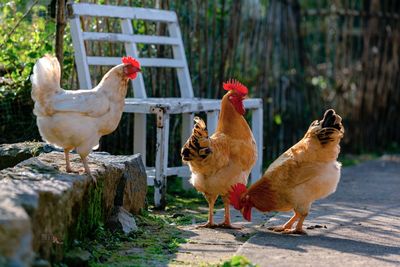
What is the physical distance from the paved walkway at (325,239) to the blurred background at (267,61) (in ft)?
6.94

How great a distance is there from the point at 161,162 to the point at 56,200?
2.59m

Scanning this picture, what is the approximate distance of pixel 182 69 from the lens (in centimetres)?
832

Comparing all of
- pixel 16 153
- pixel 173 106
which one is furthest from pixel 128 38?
pixel 16 153

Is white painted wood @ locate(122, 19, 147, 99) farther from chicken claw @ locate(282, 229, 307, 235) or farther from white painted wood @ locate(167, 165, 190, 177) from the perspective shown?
chicken claw @ locate(282, 229, 307, 235)

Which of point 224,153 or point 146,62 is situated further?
point 146,62

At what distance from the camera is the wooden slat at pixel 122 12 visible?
24.4 ft

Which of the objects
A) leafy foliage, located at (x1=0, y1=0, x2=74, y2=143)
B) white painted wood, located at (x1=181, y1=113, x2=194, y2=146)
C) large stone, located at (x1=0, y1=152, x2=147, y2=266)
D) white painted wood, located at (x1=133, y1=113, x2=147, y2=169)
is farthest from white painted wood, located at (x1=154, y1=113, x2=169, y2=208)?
leafy foliage, located at (x1=0, y1=0, x2=74, y2=143)

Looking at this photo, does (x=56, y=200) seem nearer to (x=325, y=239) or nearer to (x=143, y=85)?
(x=325, y=239)

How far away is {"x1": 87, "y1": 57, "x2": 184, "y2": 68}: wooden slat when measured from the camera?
7.43 m

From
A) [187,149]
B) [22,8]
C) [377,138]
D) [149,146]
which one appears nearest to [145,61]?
[149,146]

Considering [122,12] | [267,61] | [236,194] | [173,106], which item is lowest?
[236,194]

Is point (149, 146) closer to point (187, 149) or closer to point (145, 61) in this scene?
point (145, 61)

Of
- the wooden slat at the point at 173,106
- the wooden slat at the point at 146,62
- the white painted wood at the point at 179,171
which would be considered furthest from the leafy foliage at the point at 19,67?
the white painted wood at the point at 179,171

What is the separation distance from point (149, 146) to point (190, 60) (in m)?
1.29
